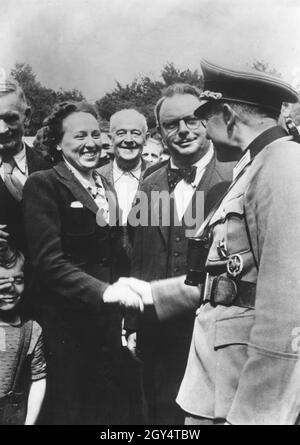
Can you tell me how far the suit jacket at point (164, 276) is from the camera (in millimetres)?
2961

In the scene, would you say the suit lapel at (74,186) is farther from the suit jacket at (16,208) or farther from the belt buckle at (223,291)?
the belt buckle at (223,291)

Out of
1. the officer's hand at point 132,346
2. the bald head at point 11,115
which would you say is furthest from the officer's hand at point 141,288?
the bald head at point 11,115

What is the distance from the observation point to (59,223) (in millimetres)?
3002

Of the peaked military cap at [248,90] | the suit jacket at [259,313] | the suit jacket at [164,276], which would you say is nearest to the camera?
the suit jacket at [259,313]

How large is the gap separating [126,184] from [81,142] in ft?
1.08

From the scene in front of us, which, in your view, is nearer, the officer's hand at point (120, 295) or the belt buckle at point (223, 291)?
the belt buckle at point (223, 291)

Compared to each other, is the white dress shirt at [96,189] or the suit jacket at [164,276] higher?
the white dress shirt at [96,189]

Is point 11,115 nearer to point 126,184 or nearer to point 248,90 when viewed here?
point 126,184

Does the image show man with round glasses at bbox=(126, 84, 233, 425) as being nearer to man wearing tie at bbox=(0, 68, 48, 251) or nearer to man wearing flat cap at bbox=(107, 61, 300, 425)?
man wearing flat cap at bbox=(107, 61, 300, 425)

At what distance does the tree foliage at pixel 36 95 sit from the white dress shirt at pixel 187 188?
732 mm

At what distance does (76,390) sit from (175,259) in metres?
0.89

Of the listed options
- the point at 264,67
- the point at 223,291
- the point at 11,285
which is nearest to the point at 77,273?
the point at 11,285

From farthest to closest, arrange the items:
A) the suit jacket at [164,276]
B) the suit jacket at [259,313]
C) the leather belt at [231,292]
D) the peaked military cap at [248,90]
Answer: the suit jacket at [164,276] < the peaked military cap at [248,90] < the leather belt at [231,292] < the suit jacket at [259,313]

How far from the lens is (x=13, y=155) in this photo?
3.06 meters
